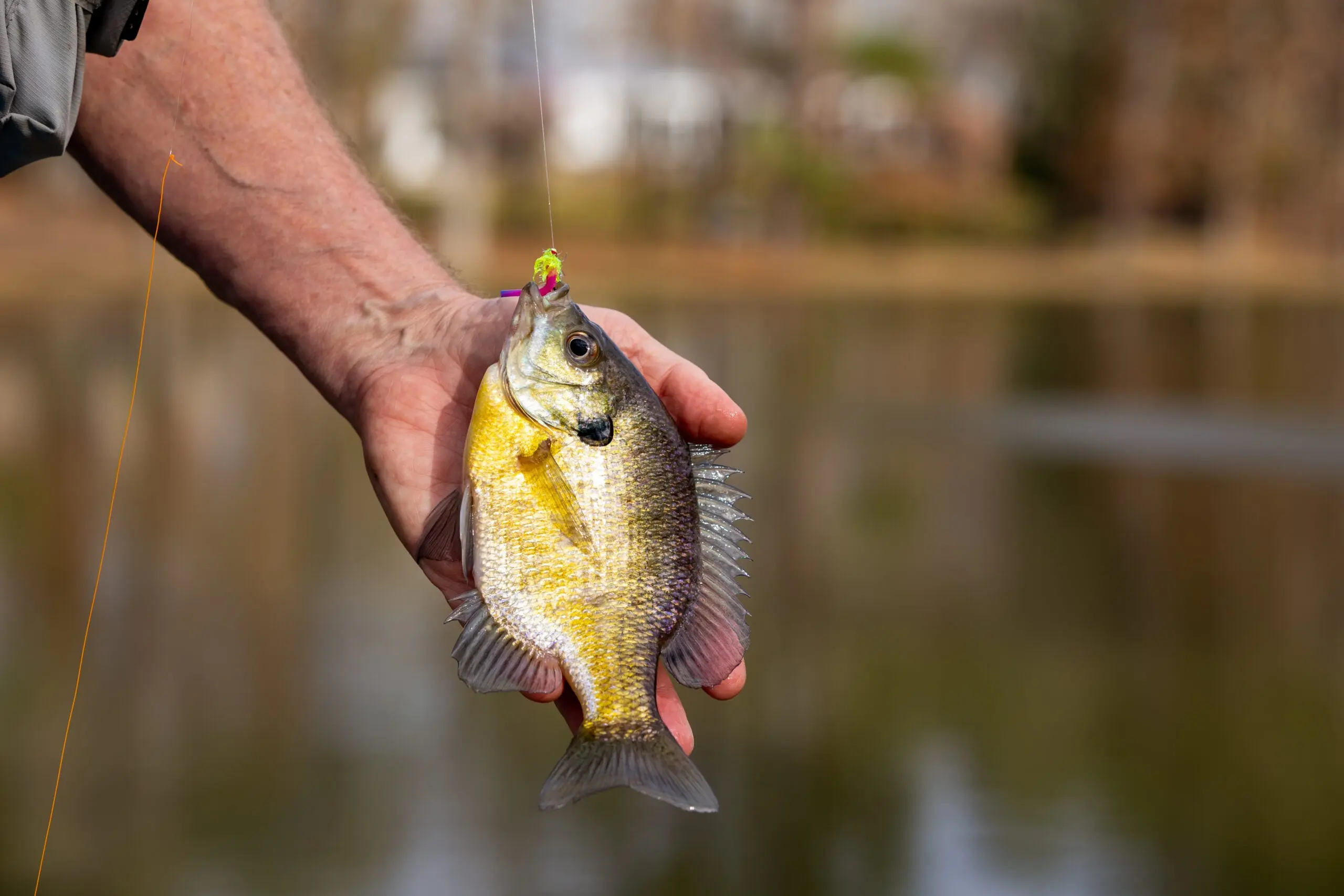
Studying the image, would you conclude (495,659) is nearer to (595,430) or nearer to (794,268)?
(595,430)

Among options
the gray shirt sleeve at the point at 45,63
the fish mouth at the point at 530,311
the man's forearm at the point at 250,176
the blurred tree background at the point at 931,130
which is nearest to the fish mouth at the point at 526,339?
the fish mouth at the point at 530,311

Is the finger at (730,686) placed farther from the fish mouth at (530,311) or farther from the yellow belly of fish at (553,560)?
the fish mouth at (530,311)

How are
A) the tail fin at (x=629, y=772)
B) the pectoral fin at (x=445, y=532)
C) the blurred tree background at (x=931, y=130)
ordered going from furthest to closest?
the blurred tree background at (x=931, y=130), the pectoral fin at (x=445, y=532), the tail fin at (x=629, y=772)

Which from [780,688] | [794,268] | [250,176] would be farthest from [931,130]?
[250,176]

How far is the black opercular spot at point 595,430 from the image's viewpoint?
2584mm

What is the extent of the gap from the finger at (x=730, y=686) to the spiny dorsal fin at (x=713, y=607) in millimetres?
49

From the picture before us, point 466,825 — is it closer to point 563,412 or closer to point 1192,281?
point 563,412

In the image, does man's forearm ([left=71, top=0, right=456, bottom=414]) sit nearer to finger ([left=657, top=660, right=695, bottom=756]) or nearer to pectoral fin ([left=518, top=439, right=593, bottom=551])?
pectoral fin ([left=518, top=439, right=593, bottom=551])

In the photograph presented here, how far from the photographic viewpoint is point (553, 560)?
258cm

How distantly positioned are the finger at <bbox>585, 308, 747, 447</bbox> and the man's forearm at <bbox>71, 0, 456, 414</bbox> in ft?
1.34

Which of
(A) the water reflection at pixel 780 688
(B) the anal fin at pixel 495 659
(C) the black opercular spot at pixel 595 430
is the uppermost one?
(C) the black opercular spot at pixel 595 430

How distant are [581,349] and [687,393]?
0.35 meters

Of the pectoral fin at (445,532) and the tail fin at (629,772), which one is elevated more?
the pectoral fin at (445,532)

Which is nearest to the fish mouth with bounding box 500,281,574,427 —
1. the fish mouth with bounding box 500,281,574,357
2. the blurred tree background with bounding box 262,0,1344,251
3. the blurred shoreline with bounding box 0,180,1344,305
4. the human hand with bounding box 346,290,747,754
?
the fish mouth with bounding box 500,281,574,357
